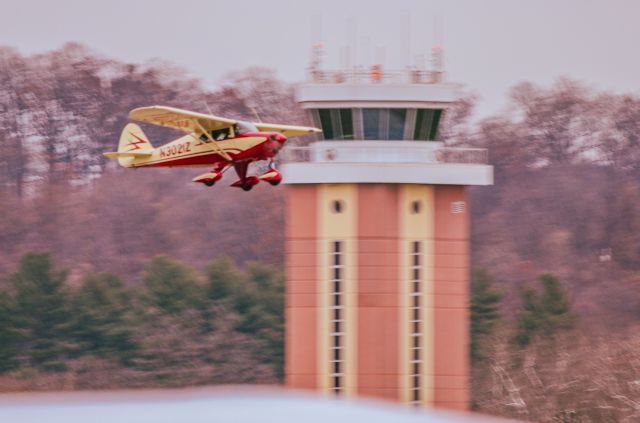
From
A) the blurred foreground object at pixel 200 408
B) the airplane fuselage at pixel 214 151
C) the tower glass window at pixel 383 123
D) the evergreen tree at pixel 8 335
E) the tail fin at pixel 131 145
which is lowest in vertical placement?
the evergreen tree at pixel 8 335

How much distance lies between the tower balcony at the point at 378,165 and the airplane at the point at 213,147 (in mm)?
10133

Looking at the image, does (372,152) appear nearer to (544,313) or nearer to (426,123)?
(426,123)

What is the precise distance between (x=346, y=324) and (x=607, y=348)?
67.0 feet

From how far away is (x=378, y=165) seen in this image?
44.4m

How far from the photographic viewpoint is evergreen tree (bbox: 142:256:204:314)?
69500 mm

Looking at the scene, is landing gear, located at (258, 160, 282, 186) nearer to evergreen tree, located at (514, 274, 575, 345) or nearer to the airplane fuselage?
the airplane fuselage

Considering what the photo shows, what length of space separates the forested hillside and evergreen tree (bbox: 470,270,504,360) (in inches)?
4.1

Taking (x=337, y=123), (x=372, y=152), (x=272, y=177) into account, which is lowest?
(x=272, y=177)

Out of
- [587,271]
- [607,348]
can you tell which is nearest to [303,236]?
[607,348]

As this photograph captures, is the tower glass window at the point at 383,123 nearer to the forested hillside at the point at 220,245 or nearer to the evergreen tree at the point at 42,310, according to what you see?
the forested hillside at the point at 220,245

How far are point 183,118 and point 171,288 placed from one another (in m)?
37.9

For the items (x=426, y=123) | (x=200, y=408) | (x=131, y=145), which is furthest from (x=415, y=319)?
(x=200, y=408)

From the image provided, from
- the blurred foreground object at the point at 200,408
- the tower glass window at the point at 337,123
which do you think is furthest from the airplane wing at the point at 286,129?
the blurred foreground object at the point at 200,408

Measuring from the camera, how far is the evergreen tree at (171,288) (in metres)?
69.5
